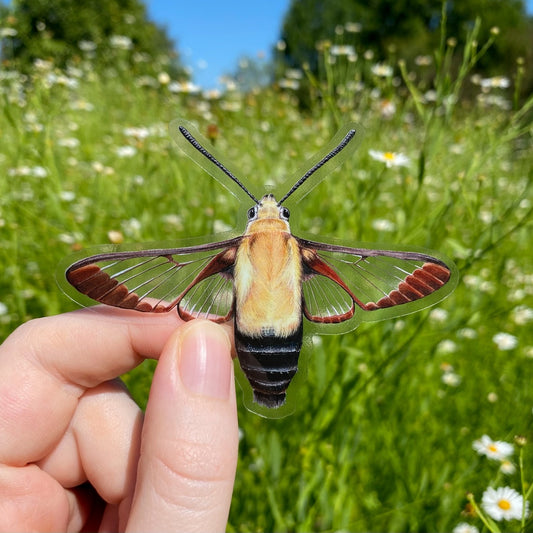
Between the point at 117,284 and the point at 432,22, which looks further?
the point at 432,22

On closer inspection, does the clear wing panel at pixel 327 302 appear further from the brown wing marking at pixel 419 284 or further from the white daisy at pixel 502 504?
the white daisy at pixel 502 504

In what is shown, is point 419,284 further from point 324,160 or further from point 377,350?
point 377,350

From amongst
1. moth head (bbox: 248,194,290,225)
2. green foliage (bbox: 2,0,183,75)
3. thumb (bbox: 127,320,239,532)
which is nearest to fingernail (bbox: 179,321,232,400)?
thumb (bbox: 127,320,239,532)

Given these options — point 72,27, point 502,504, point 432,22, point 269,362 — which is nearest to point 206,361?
point 269,362

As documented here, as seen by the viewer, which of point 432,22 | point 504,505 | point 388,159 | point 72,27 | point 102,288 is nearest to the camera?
point 102,288

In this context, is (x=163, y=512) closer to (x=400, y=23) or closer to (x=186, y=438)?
(x=186, y=438)
